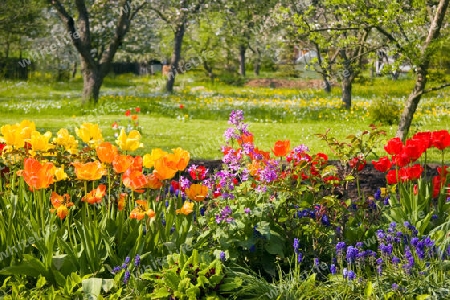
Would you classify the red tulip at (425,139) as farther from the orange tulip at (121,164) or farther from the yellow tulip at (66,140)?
the yellow tulip at (66,140)

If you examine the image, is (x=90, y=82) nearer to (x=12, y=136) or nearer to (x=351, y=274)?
(x=12, y=136)

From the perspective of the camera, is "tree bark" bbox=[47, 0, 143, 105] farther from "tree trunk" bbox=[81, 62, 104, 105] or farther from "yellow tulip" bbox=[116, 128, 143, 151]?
"yellow tulip" bbox=[116, 128, 143, 151]

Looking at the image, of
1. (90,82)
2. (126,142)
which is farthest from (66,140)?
(90,82)

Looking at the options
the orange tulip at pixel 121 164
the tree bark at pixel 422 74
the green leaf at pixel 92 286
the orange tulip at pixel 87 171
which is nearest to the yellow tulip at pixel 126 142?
the orange tulip at pixel 121 164

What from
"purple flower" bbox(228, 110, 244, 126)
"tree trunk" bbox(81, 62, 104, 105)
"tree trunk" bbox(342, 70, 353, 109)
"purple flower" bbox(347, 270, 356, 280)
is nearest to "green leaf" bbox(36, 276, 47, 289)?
"purple flower" bbox(228, 110, 244, 126)

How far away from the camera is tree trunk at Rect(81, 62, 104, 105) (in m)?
17.2

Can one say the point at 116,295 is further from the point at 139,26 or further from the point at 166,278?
the point at 139,26

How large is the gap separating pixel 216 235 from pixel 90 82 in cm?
1459

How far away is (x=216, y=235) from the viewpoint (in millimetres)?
3492

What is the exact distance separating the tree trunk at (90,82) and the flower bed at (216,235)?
13297 millimetres

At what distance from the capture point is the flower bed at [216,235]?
3.31 metres

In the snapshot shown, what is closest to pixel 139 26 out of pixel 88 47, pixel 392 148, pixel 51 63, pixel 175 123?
pixel 51 63

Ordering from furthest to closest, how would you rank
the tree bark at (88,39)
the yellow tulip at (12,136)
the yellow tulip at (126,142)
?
1. the tree bark at (88,39)
2. the yellow tulip at (12,136)
3. the yellow tulip at (126,142)

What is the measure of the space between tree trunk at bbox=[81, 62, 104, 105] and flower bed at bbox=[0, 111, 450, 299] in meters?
13.3
